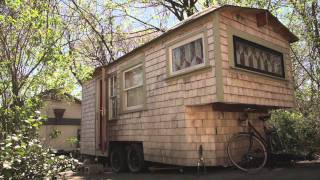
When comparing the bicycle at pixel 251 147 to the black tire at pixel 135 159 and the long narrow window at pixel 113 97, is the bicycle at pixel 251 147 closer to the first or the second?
the black tire at pixel 135 159

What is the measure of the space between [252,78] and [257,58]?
0.73 meters

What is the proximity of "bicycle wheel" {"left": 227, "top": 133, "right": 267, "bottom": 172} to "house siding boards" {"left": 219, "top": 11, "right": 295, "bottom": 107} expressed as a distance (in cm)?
95

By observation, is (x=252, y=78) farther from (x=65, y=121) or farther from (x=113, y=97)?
(x=65, y=121)

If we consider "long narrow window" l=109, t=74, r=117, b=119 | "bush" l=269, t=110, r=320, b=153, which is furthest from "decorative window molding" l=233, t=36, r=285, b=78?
"long narrow window" l=109, t=74, r=117, b=119

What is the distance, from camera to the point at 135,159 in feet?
34.8

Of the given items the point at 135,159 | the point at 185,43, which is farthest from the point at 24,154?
the point at 135,159

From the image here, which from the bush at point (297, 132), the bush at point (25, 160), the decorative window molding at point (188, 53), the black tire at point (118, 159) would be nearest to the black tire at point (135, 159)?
the black tire at point (118, 159)

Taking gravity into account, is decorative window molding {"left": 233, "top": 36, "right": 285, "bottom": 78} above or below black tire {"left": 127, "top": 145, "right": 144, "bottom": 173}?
above

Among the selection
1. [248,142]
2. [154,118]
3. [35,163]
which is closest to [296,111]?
[248,142]

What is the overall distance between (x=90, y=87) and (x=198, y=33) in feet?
22.6

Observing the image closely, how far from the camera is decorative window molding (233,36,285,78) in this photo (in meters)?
8.76

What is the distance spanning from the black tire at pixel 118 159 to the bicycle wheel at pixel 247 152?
346cm

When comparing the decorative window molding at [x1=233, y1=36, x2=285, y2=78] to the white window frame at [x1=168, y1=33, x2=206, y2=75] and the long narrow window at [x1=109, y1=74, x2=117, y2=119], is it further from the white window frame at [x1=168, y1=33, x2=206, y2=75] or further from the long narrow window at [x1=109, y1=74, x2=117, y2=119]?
the long narrow window at [x1=109, y1=74, x2=117, y2=119]

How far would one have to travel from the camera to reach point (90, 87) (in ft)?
46.8
